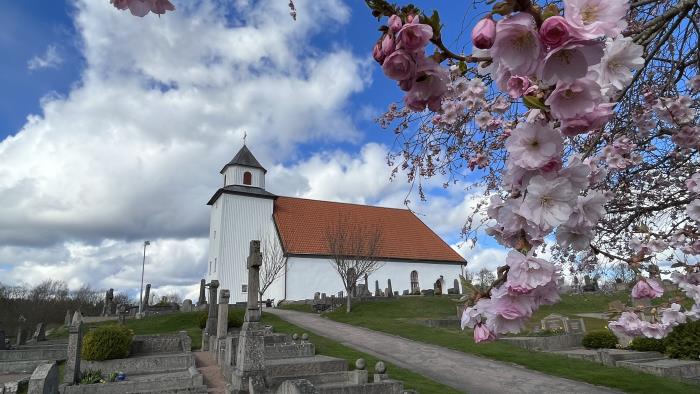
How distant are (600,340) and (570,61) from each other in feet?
56.1

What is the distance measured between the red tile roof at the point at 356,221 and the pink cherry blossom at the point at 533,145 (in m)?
34.9

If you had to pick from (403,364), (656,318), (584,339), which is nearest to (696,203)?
(656,318)

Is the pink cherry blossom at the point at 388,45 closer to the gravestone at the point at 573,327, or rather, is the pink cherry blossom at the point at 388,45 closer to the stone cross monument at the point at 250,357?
the stone cross monument at the point at 250,357

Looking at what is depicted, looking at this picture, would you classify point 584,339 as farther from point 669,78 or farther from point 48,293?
point 48,293

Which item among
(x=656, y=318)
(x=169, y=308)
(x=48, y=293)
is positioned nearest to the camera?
(x=656, y=318)

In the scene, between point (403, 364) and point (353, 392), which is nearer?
point (353, 392)

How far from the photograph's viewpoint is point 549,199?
1.40 meters

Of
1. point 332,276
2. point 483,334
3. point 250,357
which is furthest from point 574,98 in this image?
point 332,276

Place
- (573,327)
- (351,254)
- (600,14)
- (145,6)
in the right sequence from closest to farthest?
A: (600,14) → (145,6) → (573,327) → (351,254)

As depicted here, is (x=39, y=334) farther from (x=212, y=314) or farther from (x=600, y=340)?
(x=600, y=340)

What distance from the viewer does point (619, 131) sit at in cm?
491

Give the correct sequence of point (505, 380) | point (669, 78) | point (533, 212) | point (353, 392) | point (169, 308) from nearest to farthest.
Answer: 1. point (533, 212)
2. point (669, 78)
3. point (353, 392)
4. point (505, 380)
5. point (169, 308)

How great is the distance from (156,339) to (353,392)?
397 inches

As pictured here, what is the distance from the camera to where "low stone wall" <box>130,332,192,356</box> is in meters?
14.7
